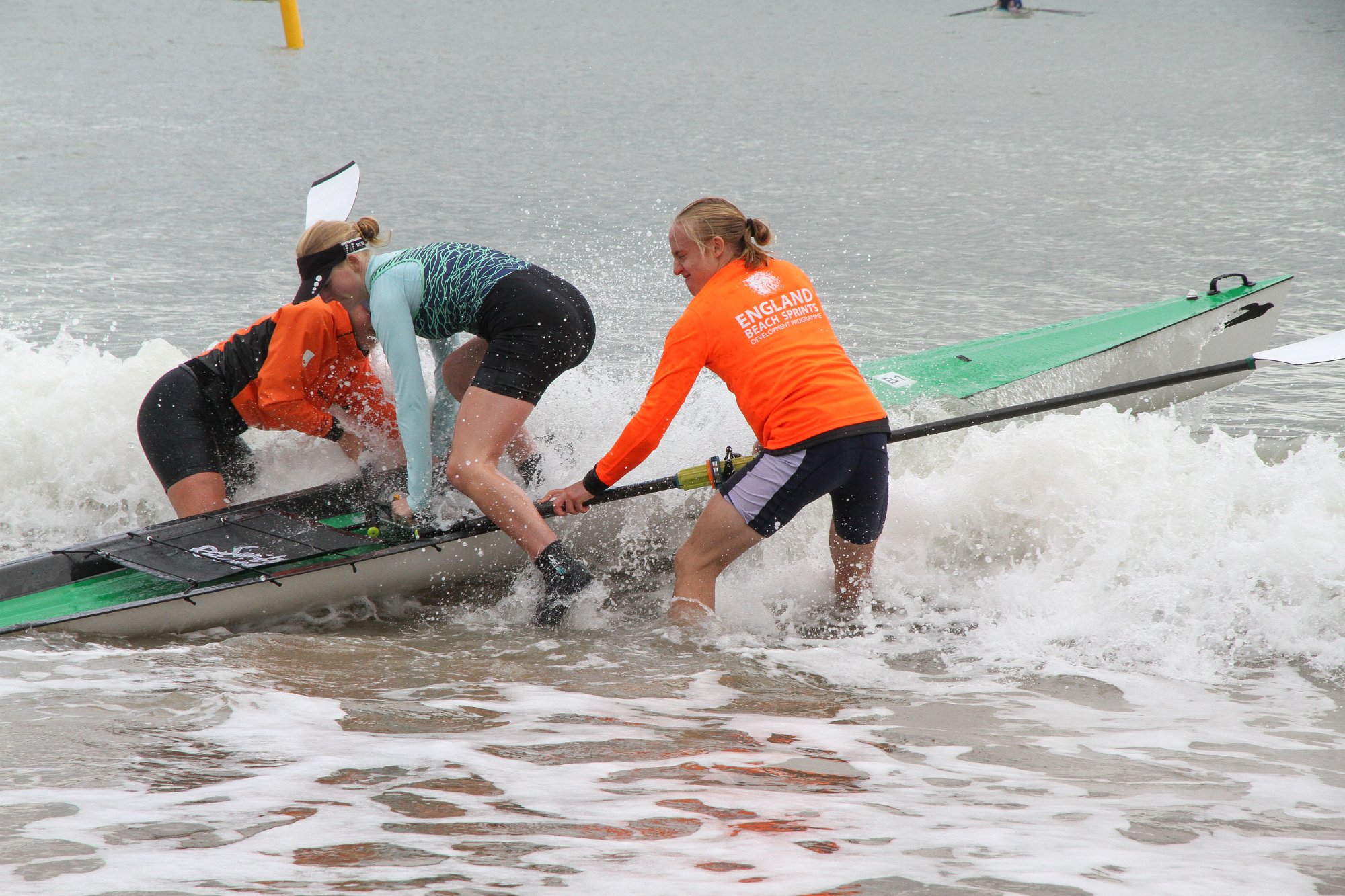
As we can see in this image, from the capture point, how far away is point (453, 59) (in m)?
24.5

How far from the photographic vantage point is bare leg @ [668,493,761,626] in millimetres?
3770

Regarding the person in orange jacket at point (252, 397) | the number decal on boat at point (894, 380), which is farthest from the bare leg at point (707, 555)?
the number decal on boat at point (894, 380)

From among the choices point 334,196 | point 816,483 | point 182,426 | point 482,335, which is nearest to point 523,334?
point 482,335

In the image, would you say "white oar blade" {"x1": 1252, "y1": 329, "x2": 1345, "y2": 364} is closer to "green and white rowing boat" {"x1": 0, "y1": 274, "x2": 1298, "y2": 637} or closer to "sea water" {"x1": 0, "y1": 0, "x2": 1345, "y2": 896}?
"green and white rowing boat" {"x1": 0, "y1": 274, "x2": 1298, "y2": 637}

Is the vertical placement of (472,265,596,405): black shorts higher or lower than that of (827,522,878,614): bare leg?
higher

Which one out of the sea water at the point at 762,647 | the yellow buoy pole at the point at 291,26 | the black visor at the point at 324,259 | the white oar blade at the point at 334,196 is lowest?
the sea water at the point at 762,647

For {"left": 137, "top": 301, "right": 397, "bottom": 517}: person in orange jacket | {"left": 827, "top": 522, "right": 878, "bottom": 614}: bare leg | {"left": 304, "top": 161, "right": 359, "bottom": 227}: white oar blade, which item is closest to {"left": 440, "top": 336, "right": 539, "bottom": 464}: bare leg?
{"left": 137, "top": 301, "right": 397, "bottom": 517}: person in orange jacket

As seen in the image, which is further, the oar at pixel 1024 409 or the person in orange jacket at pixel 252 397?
the person in orange jacket at pixel 252 397

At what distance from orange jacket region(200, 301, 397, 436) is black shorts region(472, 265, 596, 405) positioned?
0.73 metres

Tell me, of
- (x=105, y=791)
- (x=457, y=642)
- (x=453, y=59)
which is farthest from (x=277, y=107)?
(x=105, y=791)

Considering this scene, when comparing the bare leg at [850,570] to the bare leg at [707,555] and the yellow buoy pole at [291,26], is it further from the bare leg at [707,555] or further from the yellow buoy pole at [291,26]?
the yellow buoy pole at [291,26]

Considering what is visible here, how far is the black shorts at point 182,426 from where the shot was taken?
185 inches

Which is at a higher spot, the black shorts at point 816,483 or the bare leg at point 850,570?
the black shorts at point 816,483

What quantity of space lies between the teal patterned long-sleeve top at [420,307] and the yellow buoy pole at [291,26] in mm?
21626
